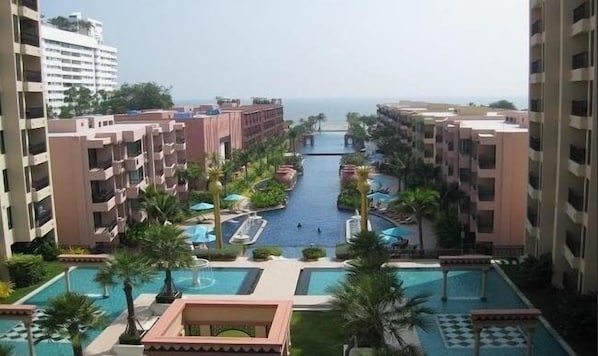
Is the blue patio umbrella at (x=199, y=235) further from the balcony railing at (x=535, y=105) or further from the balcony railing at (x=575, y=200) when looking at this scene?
the balcony railing at (x=575, y=200)

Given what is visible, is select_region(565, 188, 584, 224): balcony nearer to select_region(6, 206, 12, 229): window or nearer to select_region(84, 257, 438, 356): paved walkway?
select_region(84, 257, 438, 356): paved walkway

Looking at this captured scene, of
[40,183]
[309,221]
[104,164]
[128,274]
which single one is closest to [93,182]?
[104,164]

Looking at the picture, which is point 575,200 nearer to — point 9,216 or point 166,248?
point 166,248

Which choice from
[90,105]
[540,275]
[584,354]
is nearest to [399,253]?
[540,275]

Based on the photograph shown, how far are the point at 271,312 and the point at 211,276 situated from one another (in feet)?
50.2

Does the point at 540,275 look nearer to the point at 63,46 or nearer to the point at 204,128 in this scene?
the point at 204,128

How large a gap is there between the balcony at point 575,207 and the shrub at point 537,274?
3043mm

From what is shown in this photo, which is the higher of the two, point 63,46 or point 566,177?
point 63,46

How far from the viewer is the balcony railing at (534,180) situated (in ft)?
104

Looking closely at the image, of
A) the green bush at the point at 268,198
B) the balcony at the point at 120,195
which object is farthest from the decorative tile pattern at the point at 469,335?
the green bush at the point at 268,198

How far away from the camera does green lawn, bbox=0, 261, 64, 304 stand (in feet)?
98.5

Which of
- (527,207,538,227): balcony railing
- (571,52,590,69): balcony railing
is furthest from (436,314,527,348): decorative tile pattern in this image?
(571,52,590,69): balcony railing

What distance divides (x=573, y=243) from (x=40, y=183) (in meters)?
28.6

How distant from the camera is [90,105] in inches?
5566
